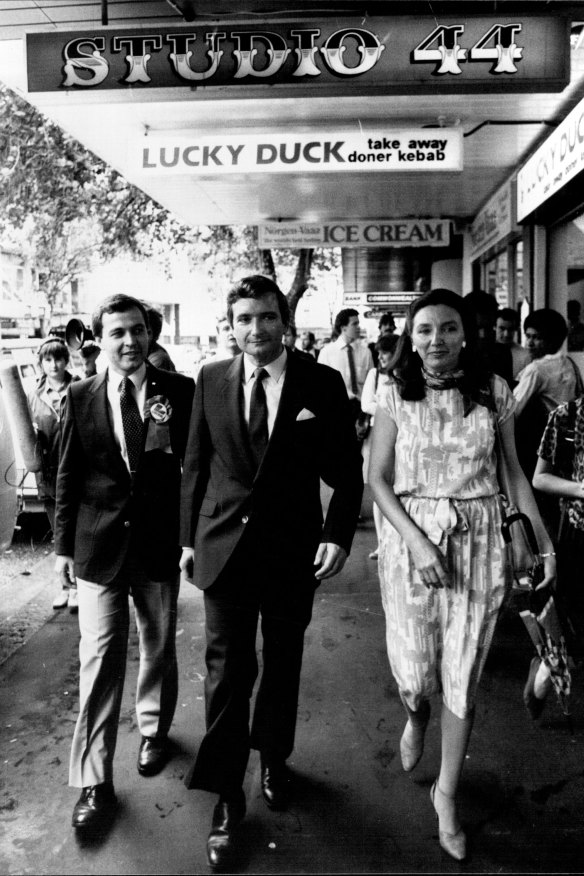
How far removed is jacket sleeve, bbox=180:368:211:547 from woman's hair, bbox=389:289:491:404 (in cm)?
75

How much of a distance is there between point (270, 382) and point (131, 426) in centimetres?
64

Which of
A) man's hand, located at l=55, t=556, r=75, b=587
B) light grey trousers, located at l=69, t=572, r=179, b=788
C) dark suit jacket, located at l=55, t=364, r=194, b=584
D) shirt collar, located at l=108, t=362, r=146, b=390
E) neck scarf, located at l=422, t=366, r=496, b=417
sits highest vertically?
shirt collar, located at l=108, t=362, r=146, b=390

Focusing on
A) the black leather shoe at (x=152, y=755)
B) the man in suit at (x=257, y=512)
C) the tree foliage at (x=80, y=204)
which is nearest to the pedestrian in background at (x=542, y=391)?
the man in suit at (x=257, y=512)

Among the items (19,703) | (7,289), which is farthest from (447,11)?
(7,289)

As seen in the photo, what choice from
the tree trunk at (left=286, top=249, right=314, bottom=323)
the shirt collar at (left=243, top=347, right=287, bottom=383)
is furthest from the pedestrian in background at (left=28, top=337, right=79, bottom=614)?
the tree trunk at (left=286, top=249, right=314, bottom=323)

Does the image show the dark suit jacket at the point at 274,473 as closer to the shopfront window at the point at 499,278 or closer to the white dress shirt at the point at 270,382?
the white dress shirt at the point at 270,382

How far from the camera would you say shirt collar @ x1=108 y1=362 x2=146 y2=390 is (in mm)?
3436

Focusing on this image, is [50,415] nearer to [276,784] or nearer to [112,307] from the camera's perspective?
[112,307]

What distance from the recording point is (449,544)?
2992 mm

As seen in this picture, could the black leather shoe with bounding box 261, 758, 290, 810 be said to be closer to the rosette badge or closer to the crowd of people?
the crowd of people

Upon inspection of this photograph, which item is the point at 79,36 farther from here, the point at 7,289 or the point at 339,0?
the point at 7,289

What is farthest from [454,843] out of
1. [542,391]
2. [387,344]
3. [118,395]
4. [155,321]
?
[387,344]

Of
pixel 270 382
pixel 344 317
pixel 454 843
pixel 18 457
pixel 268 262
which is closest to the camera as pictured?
pixel 454 843

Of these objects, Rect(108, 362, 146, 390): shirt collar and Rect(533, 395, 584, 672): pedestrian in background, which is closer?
Rect(108, 362, 146, 390): shirt collar
